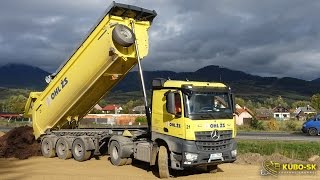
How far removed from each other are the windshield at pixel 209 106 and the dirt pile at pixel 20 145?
8.91 m

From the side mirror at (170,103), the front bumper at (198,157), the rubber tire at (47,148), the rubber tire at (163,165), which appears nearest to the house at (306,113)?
the rubber tire at (47,148)

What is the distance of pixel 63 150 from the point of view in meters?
16.7

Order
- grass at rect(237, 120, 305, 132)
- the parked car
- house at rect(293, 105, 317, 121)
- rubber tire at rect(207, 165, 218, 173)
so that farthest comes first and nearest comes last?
house at rect(293, 105, 317, 121), grass at rect(237, 120, 305, 132), the parked car, rubber tire at rect(207, 165, 218, 173)

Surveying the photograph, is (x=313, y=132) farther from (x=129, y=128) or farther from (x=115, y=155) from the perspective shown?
(x=115, y=155)

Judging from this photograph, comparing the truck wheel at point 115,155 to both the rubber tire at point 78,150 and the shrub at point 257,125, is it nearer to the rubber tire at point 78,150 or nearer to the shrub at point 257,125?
the rubber tire at point 78,150

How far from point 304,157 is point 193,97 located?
8.88 metres

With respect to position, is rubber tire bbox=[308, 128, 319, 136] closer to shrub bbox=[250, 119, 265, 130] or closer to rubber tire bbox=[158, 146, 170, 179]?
shrub bbox=[250, 119, 265, 130]

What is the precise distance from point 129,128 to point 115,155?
1363 millimetres

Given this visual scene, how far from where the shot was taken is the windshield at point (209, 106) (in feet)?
39.1

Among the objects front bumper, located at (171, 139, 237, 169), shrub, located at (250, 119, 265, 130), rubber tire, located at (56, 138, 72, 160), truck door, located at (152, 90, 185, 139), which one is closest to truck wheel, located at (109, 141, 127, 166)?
truck door, located at (152, 90, 185, 139)

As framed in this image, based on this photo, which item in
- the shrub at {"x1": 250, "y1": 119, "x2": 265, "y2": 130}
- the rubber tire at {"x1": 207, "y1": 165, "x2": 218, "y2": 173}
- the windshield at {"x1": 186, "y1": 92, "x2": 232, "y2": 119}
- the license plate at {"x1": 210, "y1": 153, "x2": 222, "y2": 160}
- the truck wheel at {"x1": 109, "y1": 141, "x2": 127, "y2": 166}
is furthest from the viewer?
the shrub at {"x1": 250, "y1": 119, "x2": 265, "y2": 130}

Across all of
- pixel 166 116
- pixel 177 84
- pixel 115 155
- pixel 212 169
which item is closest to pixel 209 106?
pixel 177 84

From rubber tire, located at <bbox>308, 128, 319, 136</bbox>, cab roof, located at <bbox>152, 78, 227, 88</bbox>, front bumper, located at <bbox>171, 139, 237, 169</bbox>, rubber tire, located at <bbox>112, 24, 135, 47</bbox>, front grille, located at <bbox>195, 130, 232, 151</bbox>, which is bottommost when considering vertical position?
rubber tire, located at <bbox>308, 128, 319, 136</bbox>

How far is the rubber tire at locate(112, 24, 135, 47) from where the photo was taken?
13781 millimetres
